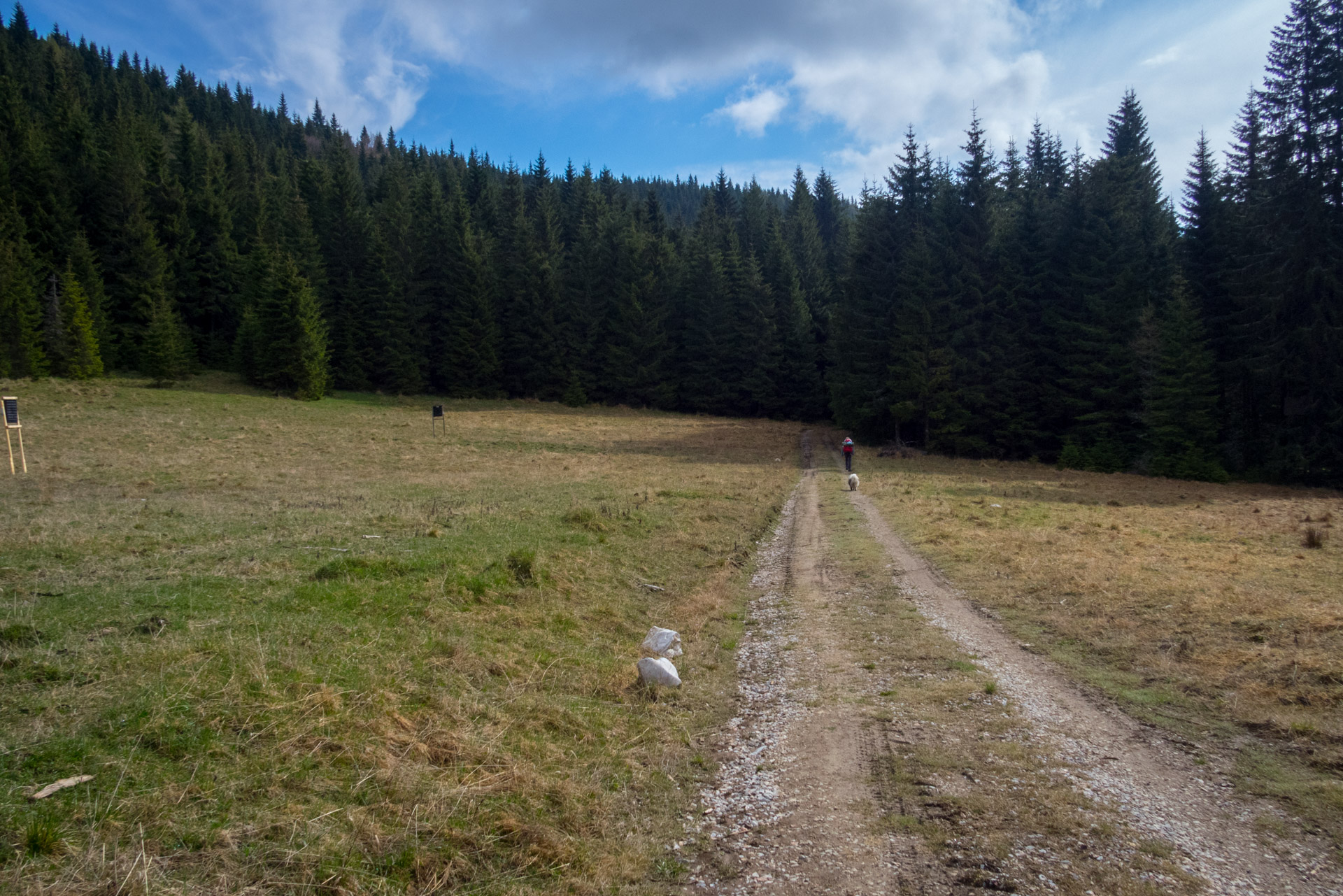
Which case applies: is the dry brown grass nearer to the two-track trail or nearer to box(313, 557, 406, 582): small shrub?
the two-track trail

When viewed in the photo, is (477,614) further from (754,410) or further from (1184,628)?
(754,410)

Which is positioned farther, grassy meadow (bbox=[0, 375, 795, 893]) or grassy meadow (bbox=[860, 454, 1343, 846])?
grassy meadow (bbox=[860, 454, 1343, 846])

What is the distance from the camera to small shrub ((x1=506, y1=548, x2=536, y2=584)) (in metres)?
12.3

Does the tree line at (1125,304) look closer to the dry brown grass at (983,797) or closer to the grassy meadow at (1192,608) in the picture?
the grassy meadow at (1192,608)

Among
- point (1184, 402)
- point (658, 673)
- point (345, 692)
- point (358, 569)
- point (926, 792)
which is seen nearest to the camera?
point (926, 792)

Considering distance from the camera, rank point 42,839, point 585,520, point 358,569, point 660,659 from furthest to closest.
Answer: point 585,520
point 358,569
point 660,659
point 42,839

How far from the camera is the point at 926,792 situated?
20.4ft

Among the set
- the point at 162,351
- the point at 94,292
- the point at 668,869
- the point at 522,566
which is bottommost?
the point at 668,869

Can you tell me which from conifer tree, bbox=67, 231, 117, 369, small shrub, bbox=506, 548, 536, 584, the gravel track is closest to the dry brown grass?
the gravel track

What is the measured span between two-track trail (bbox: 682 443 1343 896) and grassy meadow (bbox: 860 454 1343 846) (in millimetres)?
566

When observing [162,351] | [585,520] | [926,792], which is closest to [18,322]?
[162,351]

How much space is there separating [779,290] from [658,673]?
6653cm

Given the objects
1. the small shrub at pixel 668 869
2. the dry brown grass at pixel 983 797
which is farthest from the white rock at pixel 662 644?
the small shrub at pixel 668 869

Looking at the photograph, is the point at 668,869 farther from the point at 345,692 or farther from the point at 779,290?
the point at 779,290
